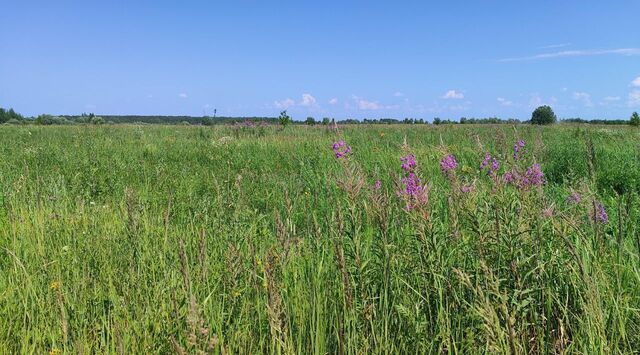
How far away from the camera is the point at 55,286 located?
7.13ft

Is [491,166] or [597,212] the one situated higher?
[491,166]

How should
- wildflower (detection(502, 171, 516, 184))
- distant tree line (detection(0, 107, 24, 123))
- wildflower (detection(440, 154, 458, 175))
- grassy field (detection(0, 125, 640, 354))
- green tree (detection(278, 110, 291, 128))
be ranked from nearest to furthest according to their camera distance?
grassy field (detection(0, 125, 640, 354)), wildflower (detection(502, 171, 516, 184)), wildflower (detection(440, 154, 458, 175)), green tree (detection(278, 110, 291, 128)), distant tree line (detection(0, 107, 24, 123))

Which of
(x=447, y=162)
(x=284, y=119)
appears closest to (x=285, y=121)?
(x=284, y=119)

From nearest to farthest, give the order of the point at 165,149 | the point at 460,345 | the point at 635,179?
the point at 460,345 → the point at 635,179 → the point at 165,149

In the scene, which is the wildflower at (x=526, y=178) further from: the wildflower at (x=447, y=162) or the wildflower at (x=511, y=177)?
the wildflower at (x=447, y=162)

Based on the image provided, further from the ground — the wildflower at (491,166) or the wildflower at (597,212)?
the wildflower at (491,166)

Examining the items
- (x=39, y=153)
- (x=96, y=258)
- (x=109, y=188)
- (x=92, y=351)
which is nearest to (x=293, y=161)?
(x=109, y=188)

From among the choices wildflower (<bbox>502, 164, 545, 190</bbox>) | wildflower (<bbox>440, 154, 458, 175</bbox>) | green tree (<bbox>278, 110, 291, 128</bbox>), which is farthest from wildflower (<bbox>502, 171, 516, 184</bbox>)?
green tree (<bbox>278, 110, 291, 128</bbox>)

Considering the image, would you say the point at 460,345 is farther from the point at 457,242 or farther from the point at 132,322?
the point at 132,322

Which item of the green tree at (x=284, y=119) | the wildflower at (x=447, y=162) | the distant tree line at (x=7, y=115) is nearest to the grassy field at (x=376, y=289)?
the wildflower at (x=447, y=162)

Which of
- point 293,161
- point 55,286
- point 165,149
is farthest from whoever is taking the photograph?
point 165,149

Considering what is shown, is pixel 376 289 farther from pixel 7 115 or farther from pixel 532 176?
pixel 7 115

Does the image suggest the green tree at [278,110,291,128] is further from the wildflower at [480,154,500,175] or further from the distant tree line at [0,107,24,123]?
the distant tree line at [0,107,24,123]

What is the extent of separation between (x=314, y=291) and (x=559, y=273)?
0.98m
